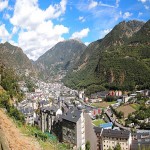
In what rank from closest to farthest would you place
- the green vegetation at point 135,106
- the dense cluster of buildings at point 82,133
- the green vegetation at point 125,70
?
the dense cluster of buildings at point 82,133 → the green vegetation at point 135,106 → the green vegetation at point 125,70

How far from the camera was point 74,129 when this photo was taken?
94.7 feet

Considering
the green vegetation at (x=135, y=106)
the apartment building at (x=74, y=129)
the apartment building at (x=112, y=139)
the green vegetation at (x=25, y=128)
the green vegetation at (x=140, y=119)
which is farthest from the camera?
the green vegetation at (x=135, y=106)

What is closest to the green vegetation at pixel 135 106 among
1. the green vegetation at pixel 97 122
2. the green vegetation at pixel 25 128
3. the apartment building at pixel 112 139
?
the green vegetation at pixel 97 122

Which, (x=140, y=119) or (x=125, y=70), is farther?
(x=125, y=70)

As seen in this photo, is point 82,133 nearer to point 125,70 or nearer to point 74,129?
point 74,129

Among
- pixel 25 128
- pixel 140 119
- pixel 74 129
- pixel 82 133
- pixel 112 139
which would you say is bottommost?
pixel 112 139

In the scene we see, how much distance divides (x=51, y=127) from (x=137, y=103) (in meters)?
42.7

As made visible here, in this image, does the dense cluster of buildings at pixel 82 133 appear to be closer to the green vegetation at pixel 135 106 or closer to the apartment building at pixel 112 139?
the apartment building at pixel 112 139

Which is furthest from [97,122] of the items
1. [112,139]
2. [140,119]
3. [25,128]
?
[25,128]

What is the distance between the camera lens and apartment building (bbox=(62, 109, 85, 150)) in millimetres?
28658

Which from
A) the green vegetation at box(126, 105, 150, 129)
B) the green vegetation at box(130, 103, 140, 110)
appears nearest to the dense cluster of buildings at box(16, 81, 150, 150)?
the green vegetation at box(126, 105, 150, 129)

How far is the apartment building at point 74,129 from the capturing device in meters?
28.7

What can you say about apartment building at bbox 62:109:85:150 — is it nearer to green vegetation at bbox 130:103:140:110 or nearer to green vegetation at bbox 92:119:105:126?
green vegetation at bbox 92:119:105:126

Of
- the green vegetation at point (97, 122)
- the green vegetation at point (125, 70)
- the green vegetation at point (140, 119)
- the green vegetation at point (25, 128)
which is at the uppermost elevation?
the green vegetation at point (125, 70)
